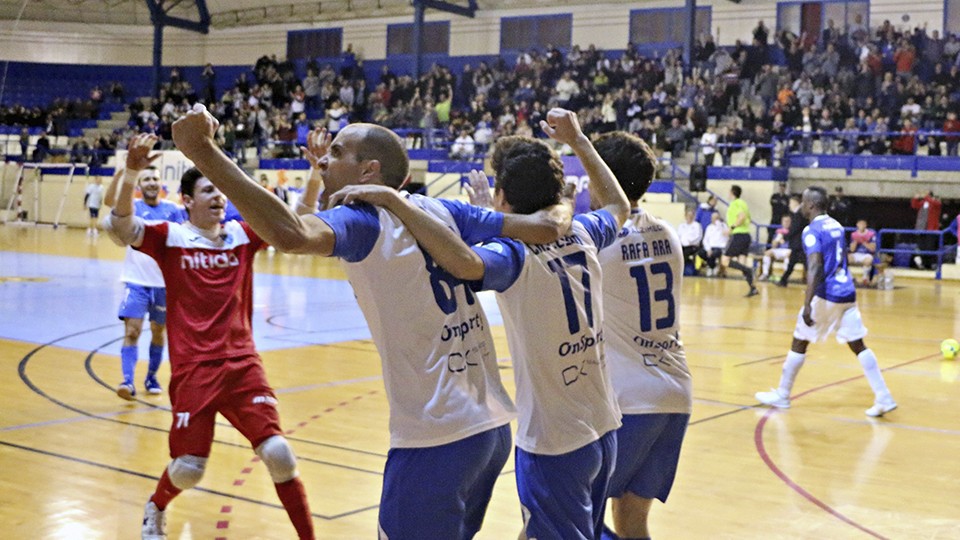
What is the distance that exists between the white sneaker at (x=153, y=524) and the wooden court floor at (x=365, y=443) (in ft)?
0.69

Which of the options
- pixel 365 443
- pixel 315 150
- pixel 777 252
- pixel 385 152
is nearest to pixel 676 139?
pixel 777 252

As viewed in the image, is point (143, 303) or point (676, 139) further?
point (676, 139)

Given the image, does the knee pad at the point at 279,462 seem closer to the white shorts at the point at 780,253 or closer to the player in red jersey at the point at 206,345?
the player in red jersey at the point at 206,345

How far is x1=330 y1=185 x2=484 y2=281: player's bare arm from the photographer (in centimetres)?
283

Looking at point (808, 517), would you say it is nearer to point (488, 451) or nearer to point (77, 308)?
point (488, 451)

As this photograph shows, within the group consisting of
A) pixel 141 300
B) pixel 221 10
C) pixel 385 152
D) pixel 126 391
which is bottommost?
pixel 126 391

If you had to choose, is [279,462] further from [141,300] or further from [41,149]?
[41,149]

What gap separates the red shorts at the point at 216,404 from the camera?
4812mm

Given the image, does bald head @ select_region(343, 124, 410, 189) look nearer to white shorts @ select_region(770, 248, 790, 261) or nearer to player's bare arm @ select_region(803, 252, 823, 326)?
player's bare arm @ select_region(803, 252, 823, 326)

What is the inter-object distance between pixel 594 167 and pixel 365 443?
13.0ft

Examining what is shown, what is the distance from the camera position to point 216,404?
4.86 metres

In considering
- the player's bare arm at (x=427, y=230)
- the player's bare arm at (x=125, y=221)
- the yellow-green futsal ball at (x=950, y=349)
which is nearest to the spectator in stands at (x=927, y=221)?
the yellow-green futsal ball at (x=950, y=349)

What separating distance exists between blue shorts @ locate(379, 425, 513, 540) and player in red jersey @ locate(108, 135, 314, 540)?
5.93 feet

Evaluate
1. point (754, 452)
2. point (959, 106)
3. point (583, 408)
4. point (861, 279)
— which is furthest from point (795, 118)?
point (583, 408)
